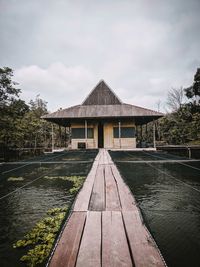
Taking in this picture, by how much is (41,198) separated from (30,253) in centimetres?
168

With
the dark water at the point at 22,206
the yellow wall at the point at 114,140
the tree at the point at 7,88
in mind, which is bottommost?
the dark water at the point at 22,206

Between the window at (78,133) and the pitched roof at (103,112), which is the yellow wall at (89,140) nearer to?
the window at (78,133)

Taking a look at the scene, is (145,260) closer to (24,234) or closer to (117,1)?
(24,234)

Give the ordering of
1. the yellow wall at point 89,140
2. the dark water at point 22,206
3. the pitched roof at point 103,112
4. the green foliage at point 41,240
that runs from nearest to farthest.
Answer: the green foliage at point 41,240, the dark water at point 22,206, the pitched roof at point 103,112, the yellow wall at point 89,140

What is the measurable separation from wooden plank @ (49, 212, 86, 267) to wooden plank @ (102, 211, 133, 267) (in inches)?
10.0

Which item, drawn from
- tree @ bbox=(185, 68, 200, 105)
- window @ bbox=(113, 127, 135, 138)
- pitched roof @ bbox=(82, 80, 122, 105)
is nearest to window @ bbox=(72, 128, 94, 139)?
pitched roof @ bbox=(82, 80, 122, 105)

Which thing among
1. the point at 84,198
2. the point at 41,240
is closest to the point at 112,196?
the point at 84,198

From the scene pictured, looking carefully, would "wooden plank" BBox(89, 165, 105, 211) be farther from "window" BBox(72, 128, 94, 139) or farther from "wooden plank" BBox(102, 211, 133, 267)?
"window" BBox(72, 128, 94, 139)

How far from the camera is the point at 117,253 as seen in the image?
1403 mm

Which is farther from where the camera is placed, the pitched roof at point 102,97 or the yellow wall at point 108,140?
the pitched roof at point 102,97

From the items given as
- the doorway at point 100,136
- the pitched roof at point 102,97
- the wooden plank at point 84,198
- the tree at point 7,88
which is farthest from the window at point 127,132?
the wooden plank at point 84,198

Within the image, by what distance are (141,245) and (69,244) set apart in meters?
0.67

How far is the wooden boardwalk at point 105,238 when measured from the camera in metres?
1.32

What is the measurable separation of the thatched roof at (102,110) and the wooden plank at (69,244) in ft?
42.4
